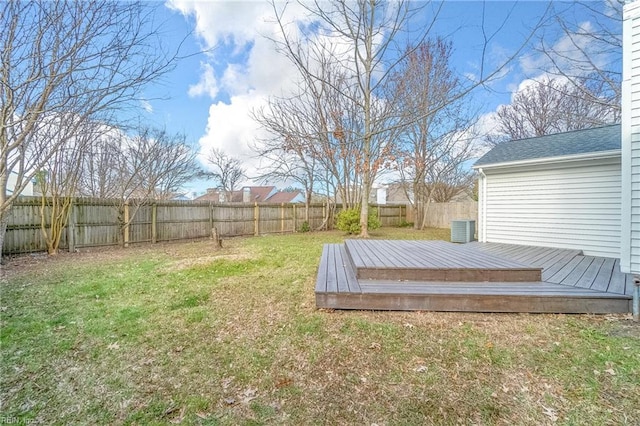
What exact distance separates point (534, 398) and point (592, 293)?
2.01m

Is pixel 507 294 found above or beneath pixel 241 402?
above

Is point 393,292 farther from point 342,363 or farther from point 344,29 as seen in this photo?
point 344,29

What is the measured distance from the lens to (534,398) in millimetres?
1947

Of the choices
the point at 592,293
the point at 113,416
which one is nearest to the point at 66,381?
the point at 113,416

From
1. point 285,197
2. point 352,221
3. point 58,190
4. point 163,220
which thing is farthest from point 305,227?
point 285,197

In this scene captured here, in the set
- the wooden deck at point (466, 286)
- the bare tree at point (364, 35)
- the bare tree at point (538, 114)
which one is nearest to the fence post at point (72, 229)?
the bare tree at point (364, 35)

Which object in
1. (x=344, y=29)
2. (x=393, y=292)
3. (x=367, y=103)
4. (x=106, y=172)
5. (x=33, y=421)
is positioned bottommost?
(x=33, y=421)

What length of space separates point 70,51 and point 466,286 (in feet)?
18.8

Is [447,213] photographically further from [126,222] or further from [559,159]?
[126,222]

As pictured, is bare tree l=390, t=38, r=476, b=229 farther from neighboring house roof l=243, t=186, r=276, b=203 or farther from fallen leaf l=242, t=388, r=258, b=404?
neighboring house roof l=243, t=186, r=276, b=203

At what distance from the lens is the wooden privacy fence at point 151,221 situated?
7.07 m

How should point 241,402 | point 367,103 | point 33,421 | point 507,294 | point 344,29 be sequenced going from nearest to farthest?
point 33,421 < point 241,402 < point 507,294 < point 344,29 < point 367,103

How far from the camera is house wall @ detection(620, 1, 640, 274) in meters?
3.68

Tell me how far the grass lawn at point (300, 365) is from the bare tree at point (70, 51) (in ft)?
8.86
